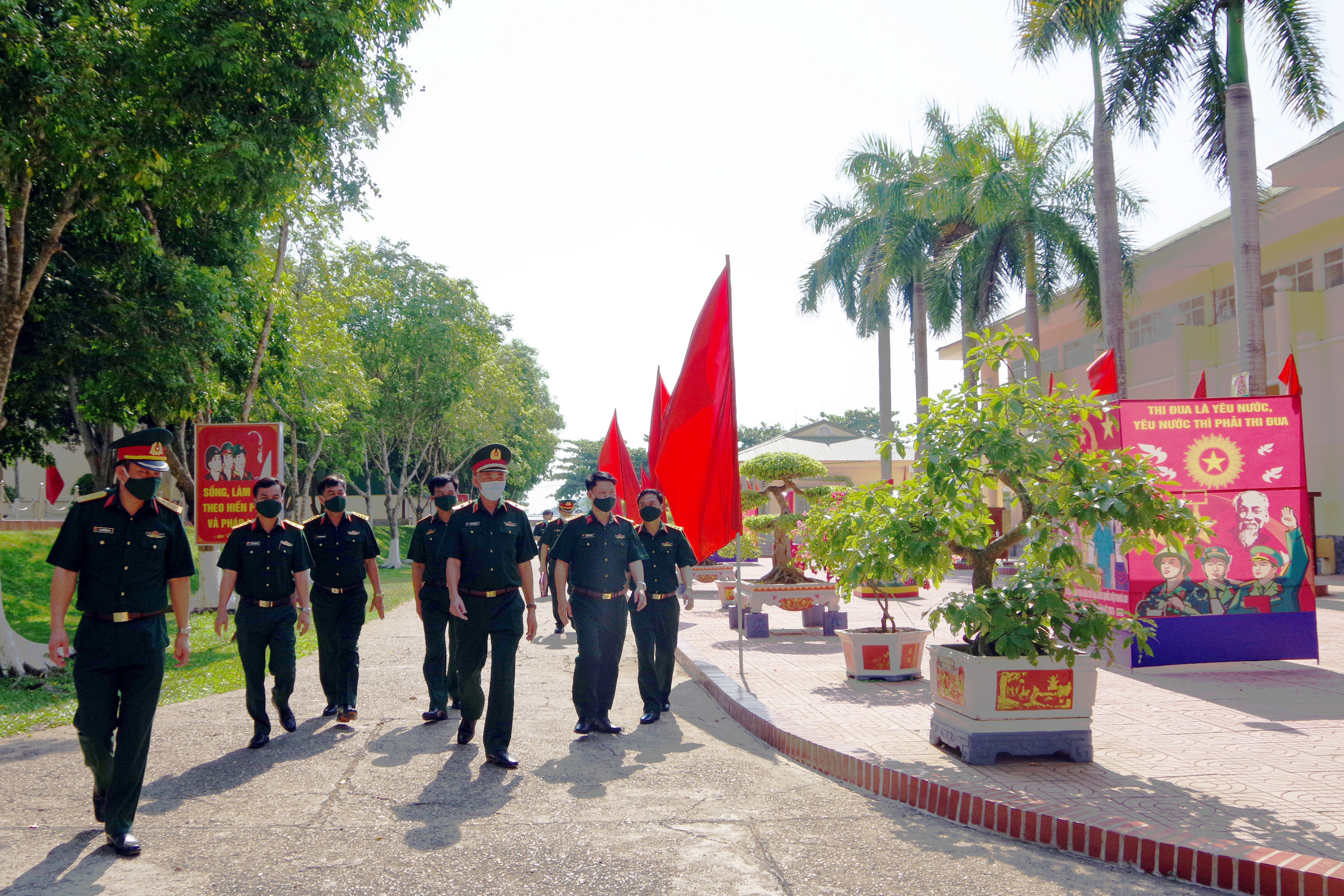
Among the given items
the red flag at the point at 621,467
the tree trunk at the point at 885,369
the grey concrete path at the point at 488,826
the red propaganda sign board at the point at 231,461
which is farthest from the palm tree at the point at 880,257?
the grey concrete path at the point at 488,826

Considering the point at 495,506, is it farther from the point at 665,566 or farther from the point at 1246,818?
the point at 1246,818

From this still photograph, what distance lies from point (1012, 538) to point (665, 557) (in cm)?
316

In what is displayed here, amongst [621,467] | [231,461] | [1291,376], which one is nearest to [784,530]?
[621,467]

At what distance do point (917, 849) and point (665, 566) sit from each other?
4.18 meters

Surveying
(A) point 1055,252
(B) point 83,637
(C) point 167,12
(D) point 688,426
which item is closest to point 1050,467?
(D) point 688,426

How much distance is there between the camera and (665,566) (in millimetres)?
8672

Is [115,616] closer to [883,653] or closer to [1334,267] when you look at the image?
[883,653]

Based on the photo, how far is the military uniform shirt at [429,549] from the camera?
8.12 m

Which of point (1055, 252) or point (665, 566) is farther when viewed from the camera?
point (1055, 252)

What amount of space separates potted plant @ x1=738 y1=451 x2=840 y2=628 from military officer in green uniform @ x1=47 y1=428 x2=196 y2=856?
10.0 meters

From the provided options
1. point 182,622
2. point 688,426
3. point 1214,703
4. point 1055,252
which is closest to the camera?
point 182,622

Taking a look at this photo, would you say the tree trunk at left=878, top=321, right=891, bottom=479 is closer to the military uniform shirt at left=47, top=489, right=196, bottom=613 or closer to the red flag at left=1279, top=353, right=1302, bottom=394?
the red flag at left=1279, top=353, right=1302, bottom=394

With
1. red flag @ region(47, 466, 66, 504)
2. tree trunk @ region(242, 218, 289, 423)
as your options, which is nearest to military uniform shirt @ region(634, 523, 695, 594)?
tree trunk @ region(242, 218, 289, 423)

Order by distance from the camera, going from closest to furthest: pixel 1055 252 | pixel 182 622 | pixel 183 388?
pixel 182 622, pixel 183 388, pixel 1055 252
